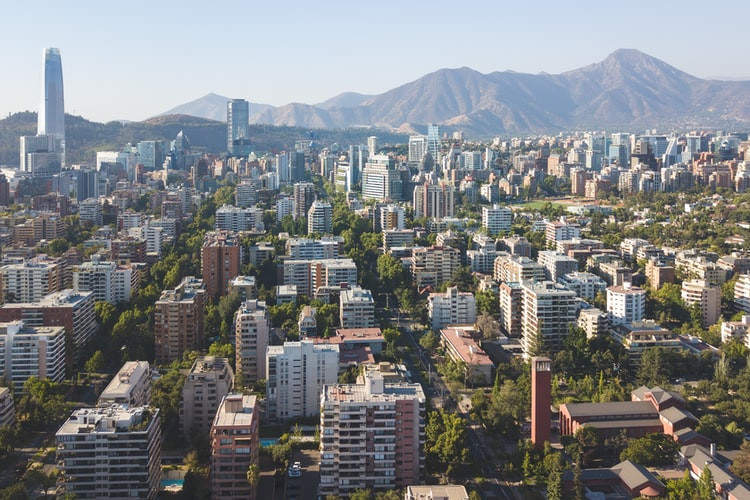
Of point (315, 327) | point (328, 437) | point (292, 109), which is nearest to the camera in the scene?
point (328, 437)

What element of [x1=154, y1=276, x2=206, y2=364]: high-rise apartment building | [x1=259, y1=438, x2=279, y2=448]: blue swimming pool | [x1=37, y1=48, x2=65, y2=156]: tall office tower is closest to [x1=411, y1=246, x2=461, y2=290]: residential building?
[x1=154, y1=276, x2=206, y2=364]: high-rise apartment building

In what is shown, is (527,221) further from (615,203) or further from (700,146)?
(700,146)

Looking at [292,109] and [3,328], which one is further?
[292,109]

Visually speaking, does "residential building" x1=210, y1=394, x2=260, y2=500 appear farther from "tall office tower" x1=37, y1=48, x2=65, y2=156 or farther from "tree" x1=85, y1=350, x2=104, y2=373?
"tall office tower" x1=37, y1=48, x2=65, y2=156

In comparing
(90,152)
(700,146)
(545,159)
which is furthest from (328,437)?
(90,152)

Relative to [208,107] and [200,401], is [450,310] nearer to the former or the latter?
[200,401]
